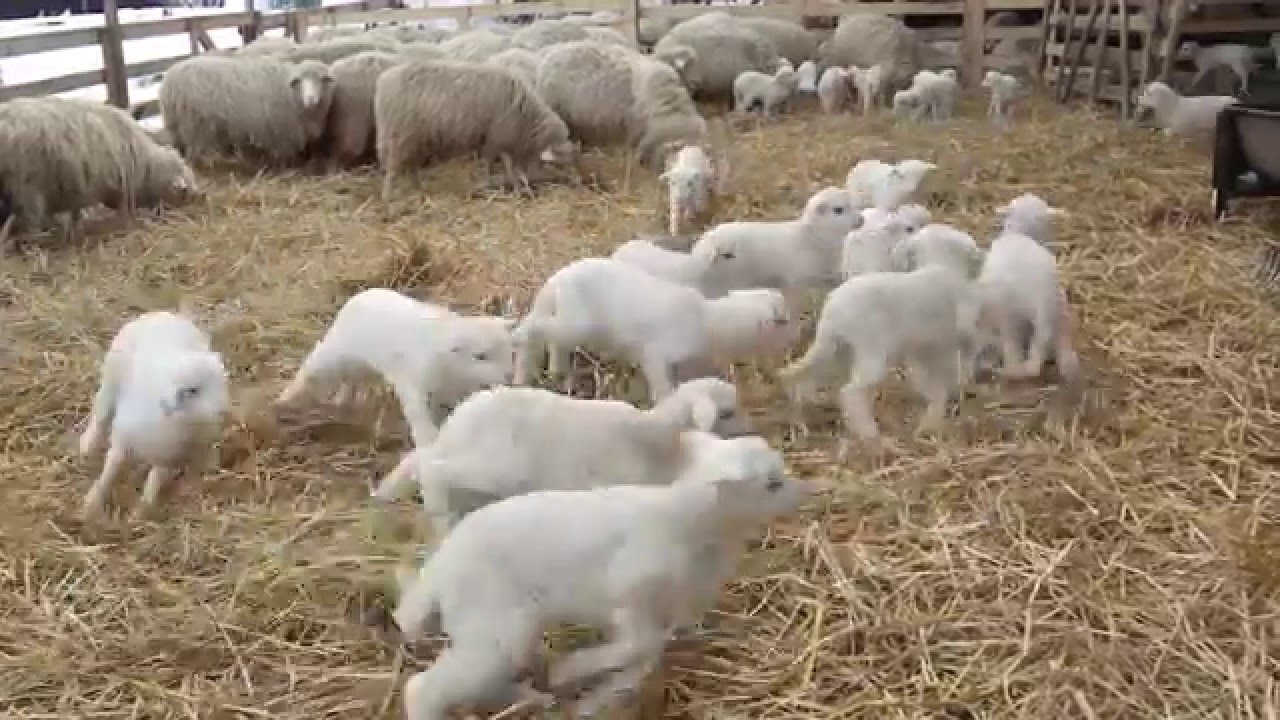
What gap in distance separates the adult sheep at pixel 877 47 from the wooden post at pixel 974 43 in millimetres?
491

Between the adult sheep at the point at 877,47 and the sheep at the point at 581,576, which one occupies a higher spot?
the adult sheep at the point at 877,47

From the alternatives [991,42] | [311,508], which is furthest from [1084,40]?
[311,508]

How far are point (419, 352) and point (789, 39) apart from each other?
10471 millimetres

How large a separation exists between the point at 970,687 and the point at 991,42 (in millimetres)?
11673

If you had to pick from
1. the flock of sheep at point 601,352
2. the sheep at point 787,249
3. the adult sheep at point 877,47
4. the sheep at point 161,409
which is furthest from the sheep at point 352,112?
the sheep at point 161,409

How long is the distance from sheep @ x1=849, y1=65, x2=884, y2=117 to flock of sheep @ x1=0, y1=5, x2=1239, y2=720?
3.61m

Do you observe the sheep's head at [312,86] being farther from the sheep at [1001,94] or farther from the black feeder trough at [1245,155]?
the black feeder trough at [1245,155]

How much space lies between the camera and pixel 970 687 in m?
2.60

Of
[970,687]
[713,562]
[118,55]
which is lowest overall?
[970,687]

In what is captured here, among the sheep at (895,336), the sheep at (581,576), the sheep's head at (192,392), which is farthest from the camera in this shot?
the sheep at (895,336)

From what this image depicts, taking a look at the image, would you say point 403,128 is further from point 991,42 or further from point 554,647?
point 991,42

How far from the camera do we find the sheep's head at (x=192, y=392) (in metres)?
3.42

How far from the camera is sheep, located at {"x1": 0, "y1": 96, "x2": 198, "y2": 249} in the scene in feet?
21.6

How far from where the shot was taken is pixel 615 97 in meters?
9.01
